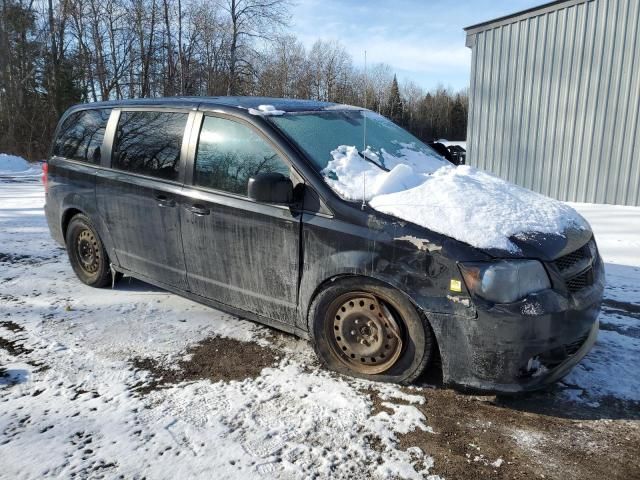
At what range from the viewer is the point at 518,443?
2477 mm

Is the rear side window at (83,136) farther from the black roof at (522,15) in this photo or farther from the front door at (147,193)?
the black roof at (522,15)

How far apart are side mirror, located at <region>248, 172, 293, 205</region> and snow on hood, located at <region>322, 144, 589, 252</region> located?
29 cm

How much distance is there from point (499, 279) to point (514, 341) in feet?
1.10

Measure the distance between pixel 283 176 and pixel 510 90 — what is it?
9545mm

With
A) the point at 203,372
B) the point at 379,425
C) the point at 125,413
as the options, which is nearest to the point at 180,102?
the point at 203,372

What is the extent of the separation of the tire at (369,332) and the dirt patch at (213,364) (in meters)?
0.48

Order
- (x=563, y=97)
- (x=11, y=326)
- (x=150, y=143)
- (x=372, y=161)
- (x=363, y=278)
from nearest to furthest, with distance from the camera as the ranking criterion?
(x=363, y=278), (x=372, y=161), (x=11, y=326), (x=150, y=143), (x=563, y=97)

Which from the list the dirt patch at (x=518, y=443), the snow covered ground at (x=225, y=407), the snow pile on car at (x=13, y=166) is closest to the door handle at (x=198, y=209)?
the snow covered ground at (x=225, y=407)

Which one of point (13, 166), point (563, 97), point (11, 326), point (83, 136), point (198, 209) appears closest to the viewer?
point (198, 209)

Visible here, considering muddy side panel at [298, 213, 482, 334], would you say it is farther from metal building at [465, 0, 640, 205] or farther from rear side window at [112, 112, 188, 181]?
metal building at [465, 0, 640, 205]

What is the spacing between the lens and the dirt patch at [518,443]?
7.46 feet

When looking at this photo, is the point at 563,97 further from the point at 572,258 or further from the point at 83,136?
the point at 83,136

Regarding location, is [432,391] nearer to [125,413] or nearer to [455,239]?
[455,239]

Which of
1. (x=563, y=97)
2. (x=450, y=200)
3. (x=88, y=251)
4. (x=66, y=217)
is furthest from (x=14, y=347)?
(x=563, y=97)
